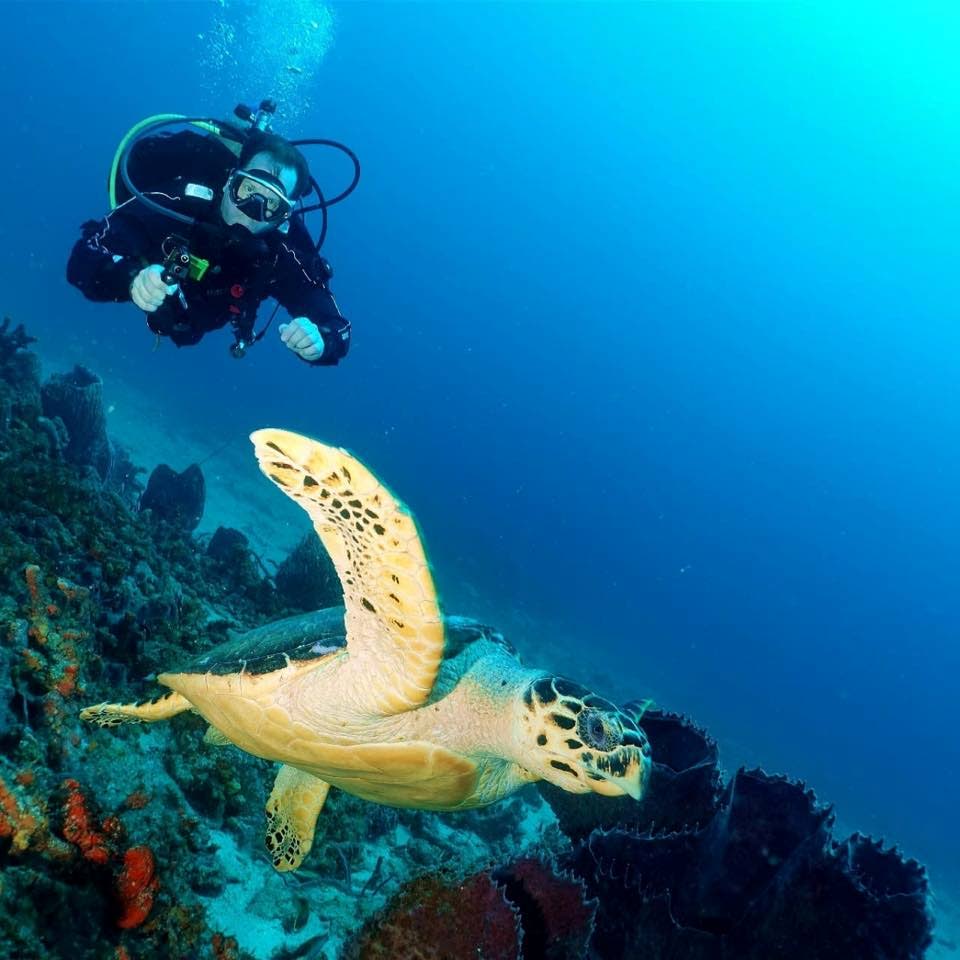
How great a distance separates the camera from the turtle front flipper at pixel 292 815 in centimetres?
305

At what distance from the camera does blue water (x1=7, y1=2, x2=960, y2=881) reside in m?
70.0

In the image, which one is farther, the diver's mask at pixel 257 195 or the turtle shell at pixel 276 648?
the diver's mask at pixel 257 195

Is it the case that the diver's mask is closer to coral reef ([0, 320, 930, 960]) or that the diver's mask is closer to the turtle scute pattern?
coral reef ([0, 320, 930, 960])

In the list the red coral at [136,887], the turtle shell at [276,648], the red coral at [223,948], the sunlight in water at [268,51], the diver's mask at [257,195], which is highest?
the sunlight in water at [268,51]

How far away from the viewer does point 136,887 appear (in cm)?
193

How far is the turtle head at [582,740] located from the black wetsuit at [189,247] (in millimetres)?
3445

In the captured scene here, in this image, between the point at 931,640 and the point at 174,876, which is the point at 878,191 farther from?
the point at 174,876

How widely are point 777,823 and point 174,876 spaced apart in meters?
2.46

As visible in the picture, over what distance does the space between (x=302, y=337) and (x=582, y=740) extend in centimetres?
355

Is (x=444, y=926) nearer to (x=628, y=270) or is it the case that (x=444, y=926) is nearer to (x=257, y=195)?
(x=257, y=195)

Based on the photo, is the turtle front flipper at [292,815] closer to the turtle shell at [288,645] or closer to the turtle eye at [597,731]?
the turtle shell at [288,645]

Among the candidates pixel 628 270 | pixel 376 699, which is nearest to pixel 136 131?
pixel 376 699

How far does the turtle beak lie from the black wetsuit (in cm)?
375

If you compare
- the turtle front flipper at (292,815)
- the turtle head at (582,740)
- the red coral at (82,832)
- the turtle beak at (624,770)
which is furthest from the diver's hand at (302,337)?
the turtle beak at (624,770)
